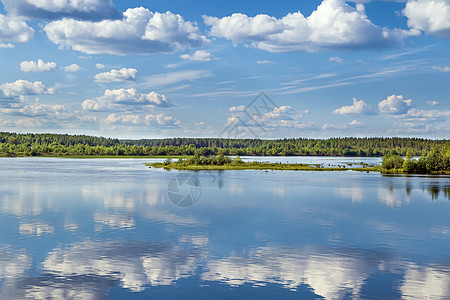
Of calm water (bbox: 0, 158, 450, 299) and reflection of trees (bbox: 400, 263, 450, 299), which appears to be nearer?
reflection of trees (bbox: 400, 263, 450, 299)

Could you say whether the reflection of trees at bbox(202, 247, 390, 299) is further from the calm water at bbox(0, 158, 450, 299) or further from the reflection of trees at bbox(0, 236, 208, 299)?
the reflection of trees at bbox(0, 236, 208, 299)

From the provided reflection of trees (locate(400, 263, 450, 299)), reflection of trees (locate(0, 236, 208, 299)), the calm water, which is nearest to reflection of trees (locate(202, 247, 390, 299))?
the calm water

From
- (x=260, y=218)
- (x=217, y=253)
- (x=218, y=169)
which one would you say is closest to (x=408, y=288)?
(x=217, y=253)

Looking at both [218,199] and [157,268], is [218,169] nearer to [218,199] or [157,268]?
[218,199]

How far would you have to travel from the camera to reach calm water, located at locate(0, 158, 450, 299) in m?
25.1

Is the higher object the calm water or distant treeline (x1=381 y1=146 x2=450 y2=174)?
distant treeline (x1=381 y1=146 x2=450 y2=174)

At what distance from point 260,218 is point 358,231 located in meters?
11.3

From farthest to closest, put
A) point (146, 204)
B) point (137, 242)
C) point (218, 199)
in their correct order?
point (218, 199) < point (146, 204) < point (137, 242)

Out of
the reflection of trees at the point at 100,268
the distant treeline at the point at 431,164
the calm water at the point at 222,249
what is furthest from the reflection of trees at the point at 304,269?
the distant treeline at the point at 431,164

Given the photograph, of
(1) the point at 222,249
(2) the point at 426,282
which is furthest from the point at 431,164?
(2) the point at 426,282

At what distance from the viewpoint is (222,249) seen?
34000 mm

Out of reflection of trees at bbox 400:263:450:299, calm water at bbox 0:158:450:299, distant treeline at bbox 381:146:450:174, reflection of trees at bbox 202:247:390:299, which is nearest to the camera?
reflection of trees at bbox 400:263:450:299

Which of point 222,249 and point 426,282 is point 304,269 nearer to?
point 426,282

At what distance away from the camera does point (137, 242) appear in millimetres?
35781
